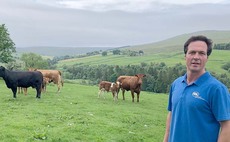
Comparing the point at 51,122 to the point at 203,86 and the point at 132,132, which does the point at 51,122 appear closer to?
the point at 132,132

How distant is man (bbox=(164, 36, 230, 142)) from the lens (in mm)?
4742

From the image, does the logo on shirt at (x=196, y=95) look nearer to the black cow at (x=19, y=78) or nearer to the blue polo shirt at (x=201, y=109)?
the blue polo shirt at (x=201, y=109)

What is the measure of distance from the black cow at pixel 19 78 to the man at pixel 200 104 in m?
19.0

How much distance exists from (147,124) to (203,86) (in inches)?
500

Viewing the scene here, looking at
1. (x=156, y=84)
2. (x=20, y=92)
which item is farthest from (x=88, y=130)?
(x=156, y=84)

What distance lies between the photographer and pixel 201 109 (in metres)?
4.82

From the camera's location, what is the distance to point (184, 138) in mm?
5047

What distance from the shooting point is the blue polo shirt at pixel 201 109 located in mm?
4727

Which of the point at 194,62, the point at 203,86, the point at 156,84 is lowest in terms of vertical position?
the point at 156,84

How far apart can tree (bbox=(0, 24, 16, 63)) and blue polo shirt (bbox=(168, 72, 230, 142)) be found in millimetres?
48902

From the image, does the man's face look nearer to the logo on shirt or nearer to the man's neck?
the man's neck

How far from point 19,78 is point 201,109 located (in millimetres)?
19881

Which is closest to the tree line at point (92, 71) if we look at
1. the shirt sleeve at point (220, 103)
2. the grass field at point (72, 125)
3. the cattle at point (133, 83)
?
the cattle at point (133, 83)

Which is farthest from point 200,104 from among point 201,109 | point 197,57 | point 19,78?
point 19,78
